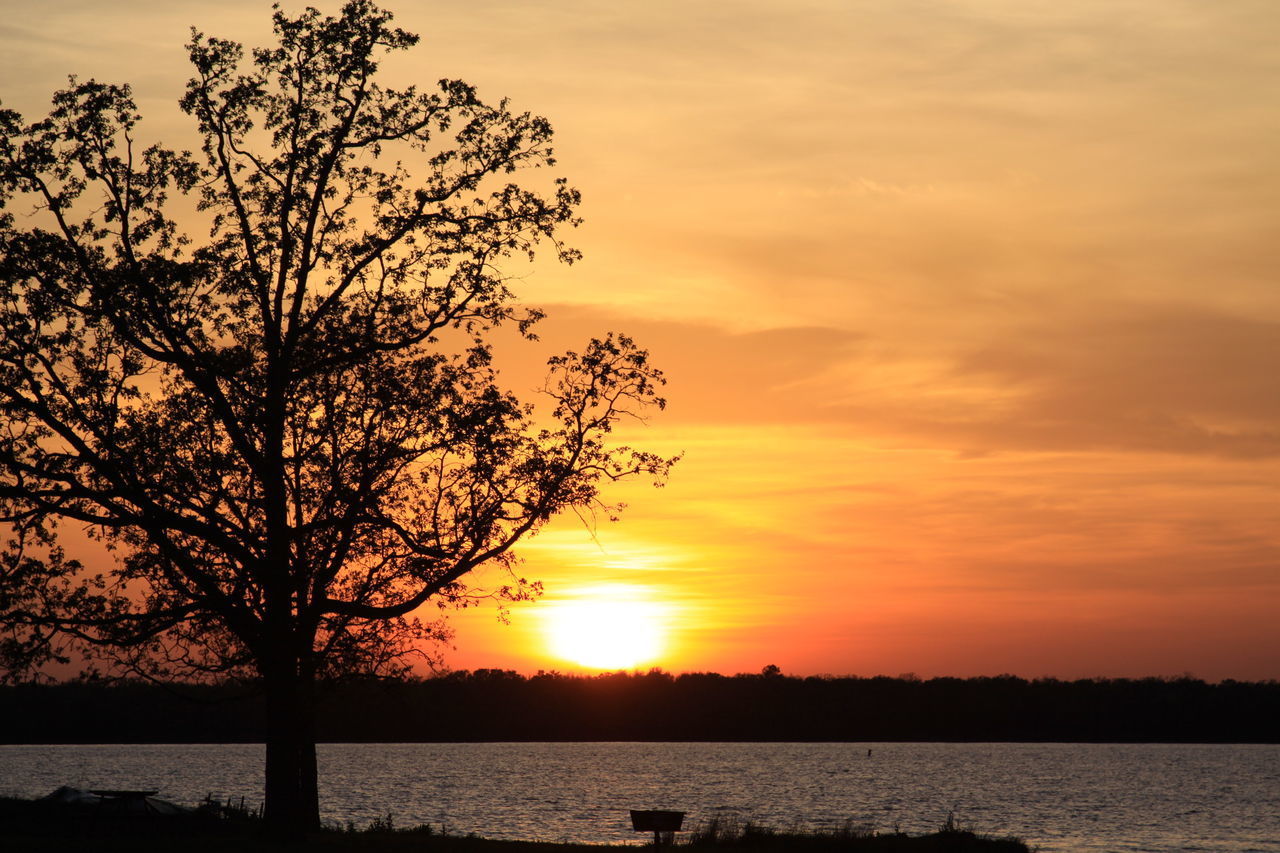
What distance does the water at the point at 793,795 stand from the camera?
76.8 m

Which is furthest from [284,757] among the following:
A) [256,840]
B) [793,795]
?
[793,795]

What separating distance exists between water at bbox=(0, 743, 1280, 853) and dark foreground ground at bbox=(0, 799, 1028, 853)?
19.2 metres

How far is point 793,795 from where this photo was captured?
115312 mm

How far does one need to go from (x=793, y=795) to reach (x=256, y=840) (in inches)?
3524

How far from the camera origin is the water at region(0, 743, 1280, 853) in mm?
76750

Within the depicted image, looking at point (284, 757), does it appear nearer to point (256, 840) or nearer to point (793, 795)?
point (256, 840)

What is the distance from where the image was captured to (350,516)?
109ft

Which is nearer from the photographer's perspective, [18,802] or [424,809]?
[18,802]

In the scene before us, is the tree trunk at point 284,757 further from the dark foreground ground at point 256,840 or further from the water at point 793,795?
the water at point 793,795

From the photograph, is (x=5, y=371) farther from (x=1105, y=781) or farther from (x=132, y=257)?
(x=1105, y=781)

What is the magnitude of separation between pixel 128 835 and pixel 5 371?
11.9 metres

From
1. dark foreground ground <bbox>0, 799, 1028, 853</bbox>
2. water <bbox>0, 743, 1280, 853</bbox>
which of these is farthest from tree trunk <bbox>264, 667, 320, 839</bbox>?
water <bbox>0, 743, 1280, 853</bbox>

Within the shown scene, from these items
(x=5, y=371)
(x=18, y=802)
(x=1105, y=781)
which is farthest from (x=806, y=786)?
(x=5, y=371)

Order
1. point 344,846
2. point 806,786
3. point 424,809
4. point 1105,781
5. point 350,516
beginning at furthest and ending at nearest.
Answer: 1. point 1105,781
2. point 806,786
3. point 424,809
4. point 350,516
5. point 344,846
